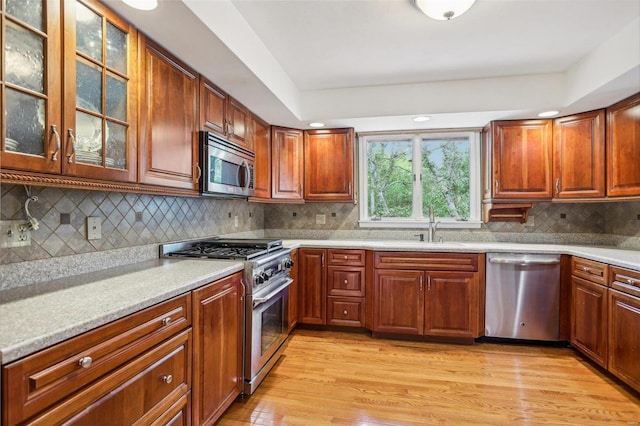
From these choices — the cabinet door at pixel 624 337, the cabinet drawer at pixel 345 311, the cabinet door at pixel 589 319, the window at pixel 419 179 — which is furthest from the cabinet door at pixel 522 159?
the cabinet drawer at pixel 345 311

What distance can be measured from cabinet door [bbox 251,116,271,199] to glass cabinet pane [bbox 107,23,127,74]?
1.50 metres

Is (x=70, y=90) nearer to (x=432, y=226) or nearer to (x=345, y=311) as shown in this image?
(x=345, y=311)

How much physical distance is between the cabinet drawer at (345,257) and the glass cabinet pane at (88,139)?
7.22ft

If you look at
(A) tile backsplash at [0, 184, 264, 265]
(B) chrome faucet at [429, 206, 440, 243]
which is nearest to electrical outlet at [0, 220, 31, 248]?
(A) tile backsplash at [0, 184, 264, 265]

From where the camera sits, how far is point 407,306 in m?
3.04

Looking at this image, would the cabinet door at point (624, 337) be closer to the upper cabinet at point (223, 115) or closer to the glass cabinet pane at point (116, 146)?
the upper cabinet at point (223, 115)

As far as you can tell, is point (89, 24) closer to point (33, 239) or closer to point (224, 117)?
point (33, 239)

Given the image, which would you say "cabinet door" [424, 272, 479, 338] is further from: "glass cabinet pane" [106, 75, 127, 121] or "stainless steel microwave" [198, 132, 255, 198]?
"glass cabinet pane" [106, 75, 127, 121]

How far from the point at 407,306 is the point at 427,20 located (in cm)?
232

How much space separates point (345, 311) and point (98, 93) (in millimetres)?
2638

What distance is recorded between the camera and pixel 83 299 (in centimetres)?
119

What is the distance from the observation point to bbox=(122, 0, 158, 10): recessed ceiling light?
1.42 metres

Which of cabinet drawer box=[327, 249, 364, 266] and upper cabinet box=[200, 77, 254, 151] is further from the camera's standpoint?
cabinet drawer box=[327, 249, 364, 266]

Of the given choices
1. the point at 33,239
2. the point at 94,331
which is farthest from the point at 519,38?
the point at 33,239
